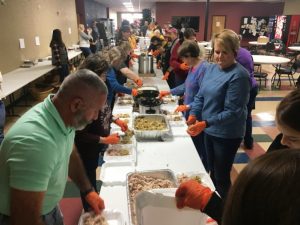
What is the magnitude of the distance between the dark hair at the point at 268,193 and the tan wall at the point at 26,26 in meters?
5.07

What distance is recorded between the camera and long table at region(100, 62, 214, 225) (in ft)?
4.59

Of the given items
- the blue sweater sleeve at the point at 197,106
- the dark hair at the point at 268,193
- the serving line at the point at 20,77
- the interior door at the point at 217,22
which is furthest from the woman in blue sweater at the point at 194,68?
the interior door at the point at 217,22

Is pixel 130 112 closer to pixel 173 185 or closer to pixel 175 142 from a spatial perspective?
pixel 175 142

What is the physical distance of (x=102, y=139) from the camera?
5.76 ft

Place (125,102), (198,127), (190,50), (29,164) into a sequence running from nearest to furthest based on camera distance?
1. (29,164)
2. (198,127)
3. (190,50)
4. (125,102)

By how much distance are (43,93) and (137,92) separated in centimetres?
309

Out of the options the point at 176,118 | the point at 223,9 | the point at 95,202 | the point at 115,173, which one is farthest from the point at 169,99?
the point at 223,9

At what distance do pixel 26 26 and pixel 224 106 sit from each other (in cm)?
535

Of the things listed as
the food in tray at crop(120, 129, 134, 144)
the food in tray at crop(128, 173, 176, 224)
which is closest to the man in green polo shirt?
the food in tray at crop(128, 173, 176, 224)

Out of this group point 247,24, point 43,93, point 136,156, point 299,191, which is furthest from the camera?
point 247,24

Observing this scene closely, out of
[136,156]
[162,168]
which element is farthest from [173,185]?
[136,156]

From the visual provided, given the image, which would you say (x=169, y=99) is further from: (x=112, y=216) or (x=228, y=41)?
(x=112, y=216)

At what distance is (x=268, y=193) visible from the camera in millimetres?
444

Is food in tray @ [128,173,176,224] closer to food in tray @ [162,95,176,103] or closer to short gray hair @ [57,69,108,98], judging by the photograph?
short gray hair @ [57,69,108,98]
